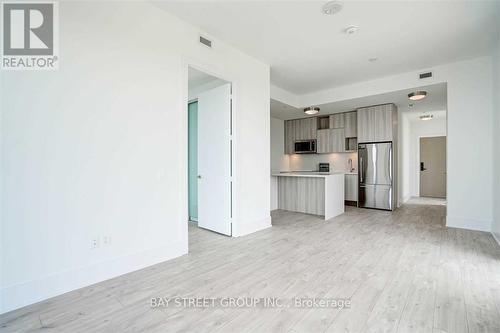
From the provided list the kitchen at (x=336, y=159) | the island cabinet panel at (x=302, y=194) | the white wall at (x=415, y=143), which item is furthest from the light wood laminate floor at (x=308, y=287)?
the white wall at (x=415, y=143)

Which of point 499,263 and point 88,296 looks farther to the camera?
point 499,263

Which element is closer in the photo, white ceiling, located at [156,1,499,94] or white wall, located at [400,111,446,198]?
white ceiling, located at [156,1,499,94]

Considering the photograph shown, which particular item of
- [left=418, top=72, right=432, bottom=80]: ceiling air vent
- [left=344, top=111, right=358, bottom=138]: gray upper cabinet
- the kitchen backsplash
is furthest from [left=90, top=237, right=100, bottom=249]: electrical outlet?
the kitchen backsplash

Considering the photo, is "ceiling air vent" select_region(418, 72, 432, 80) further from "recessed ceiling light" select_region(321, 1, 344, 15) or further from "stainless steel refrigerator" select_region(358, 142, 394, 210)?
"recessed ceiling light" select_region(321, 1, 344, 15)

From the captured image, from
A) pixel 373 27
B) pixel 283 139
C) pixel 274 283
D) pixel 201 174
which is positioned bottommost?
pixel 274 283

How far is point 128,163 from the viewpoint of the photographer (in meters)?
2.68

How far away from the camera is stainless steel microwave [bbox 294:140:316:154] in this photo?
755 cm

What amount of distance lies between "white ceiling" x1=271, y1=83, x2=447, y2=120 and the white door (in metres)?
2.05

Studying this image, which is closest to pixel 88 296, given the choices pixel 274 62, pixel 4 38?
pixel 4 38

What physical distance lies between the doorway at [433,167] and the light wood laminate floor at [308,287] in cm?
555

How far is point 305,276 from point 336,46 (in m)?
3.45

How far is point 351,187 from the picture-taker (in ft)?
23.3

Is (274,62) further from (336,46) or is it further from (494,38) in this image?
(494,38)
